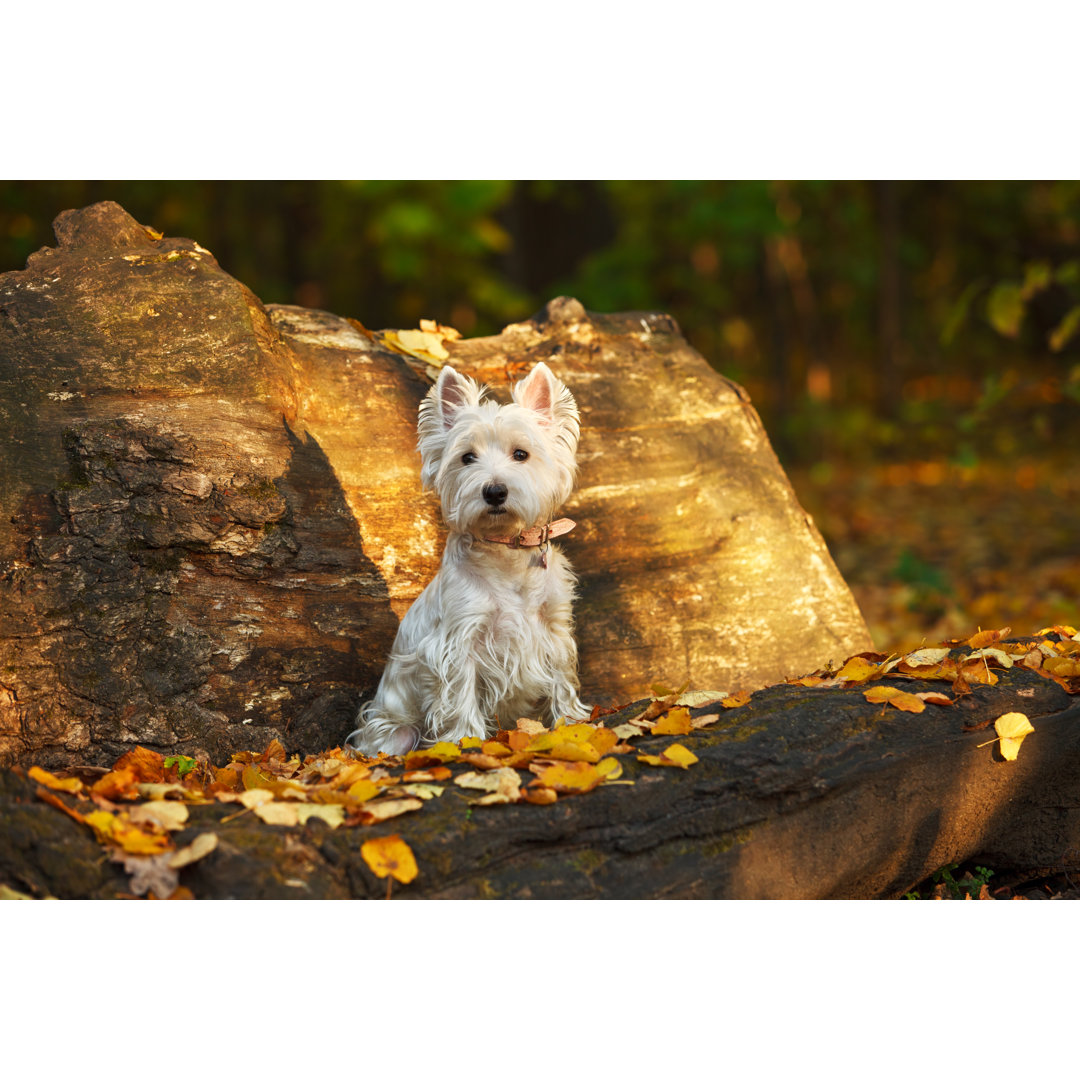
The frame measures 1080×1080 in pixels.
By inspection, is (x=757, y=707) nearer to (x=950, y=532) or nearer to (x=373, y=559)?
(x=373, y=559)

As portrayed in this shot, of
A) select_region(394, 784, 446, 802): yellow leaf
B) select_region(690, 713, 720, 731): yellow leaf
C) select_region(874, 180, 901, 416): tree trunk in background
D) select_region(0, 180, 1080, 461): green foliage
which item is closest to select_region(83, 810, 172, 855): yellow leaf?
select_region(394, 784, 446, 802): yellow leaf

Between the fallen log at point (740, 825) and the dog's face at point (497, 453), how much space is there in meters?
1.11

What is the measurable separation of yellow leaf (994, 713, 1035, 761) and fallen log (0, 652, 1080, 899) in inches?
2.5

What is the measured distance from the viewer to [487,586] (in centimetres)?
481

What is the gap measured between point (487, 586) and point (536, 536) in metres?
0.35

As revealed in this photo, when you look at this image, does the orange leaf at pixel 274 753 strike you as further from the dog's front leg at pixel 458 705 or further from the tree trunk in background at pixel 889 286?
the tree trunk in background at pixel 889 286

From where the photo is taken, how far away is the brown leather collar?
479 cm

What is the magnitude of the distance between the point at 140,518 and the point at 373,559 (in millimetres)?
1244

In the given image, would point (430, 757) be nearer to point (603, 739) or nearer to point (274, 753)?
point (603, 739)

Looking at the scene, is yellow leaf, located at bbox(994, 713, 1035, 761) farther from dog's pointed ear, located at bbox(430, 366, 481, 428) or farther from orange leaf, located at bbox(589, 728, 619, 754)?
dog's pointed ear, located at bbox(430, 366, 481, 428)

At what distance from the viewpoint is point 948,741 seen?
4258mm

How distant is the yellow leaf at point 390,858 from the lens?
3340 mm

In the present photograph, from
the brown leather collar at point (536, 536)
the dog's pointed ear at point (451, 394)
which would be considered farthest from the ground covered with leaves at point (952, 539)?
the dog's pointed ear at point (451, 394)

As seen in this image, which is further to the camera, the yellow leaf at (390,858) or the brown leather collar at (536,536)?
the brown leather collar at (536,536)
